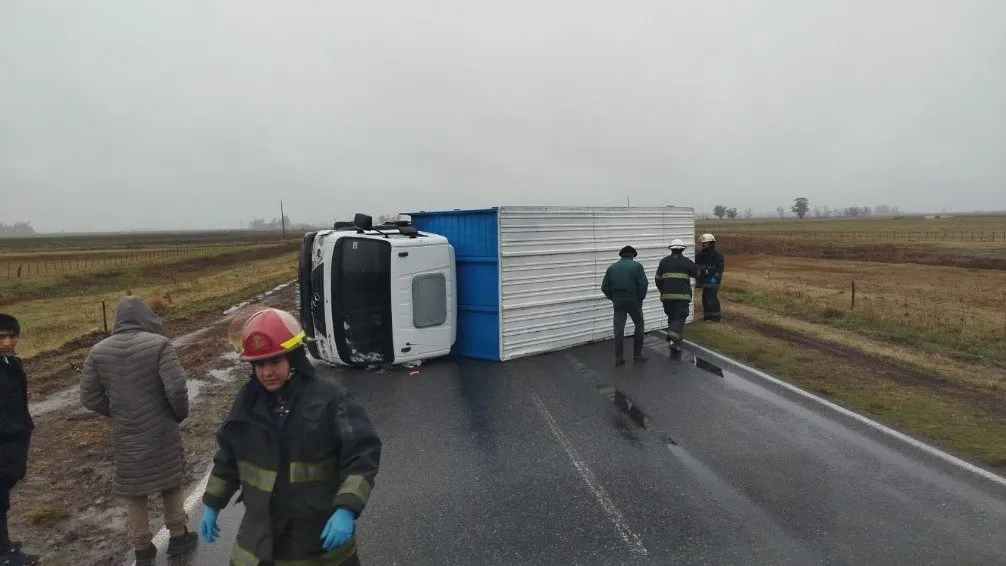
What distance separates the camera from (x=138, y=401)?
4078mm

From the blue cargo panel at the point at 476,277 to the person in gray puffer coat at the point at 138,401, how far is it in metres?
6.17

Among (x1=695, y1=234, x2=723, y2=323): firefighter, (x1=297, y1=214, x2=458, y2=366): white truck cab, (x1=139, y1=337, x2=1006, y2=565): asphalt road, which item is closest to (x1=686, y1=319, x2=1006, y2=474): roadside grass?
(x1=139, y1=337, x2=1006, y2=565): asphalt road

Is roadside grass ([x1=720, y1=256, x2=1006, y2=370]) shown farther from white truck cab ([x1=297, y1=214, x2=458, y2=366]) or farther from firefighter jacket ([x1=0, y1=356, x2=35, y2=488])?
firefighter jacket ([x1=0, y1=356, x2=35, y2=488])

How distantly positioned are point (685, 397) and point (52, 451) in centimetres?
730

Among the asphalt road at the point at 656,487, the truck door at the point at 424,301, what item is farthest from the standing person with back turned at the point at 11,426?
the truck door at the point at 424,301

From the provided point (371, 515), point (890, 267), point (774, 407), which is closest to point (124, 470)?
point (371, 515)

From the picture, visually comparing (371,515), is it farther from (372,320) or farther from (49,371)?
(49,371)

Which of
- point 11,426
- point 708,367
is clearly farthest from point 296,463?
point 708,367

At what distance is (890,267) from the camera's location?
33.4 metres

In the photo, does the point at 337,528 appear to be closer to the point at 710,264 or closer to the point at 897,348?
the point at 897,348

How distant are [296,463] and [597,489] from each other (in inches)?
126

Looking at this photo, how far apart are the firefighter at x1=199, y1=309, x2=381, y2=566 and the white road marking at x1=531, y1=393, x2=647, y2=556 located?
2385 millimetres

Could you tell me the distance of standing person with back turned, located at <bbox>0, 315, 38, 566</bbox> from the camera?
4121 mm

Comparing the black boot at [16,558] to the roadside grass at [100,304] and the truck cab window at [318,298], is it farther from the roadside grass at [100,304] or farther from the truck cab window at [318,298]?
the roadside grass at [100,304]
